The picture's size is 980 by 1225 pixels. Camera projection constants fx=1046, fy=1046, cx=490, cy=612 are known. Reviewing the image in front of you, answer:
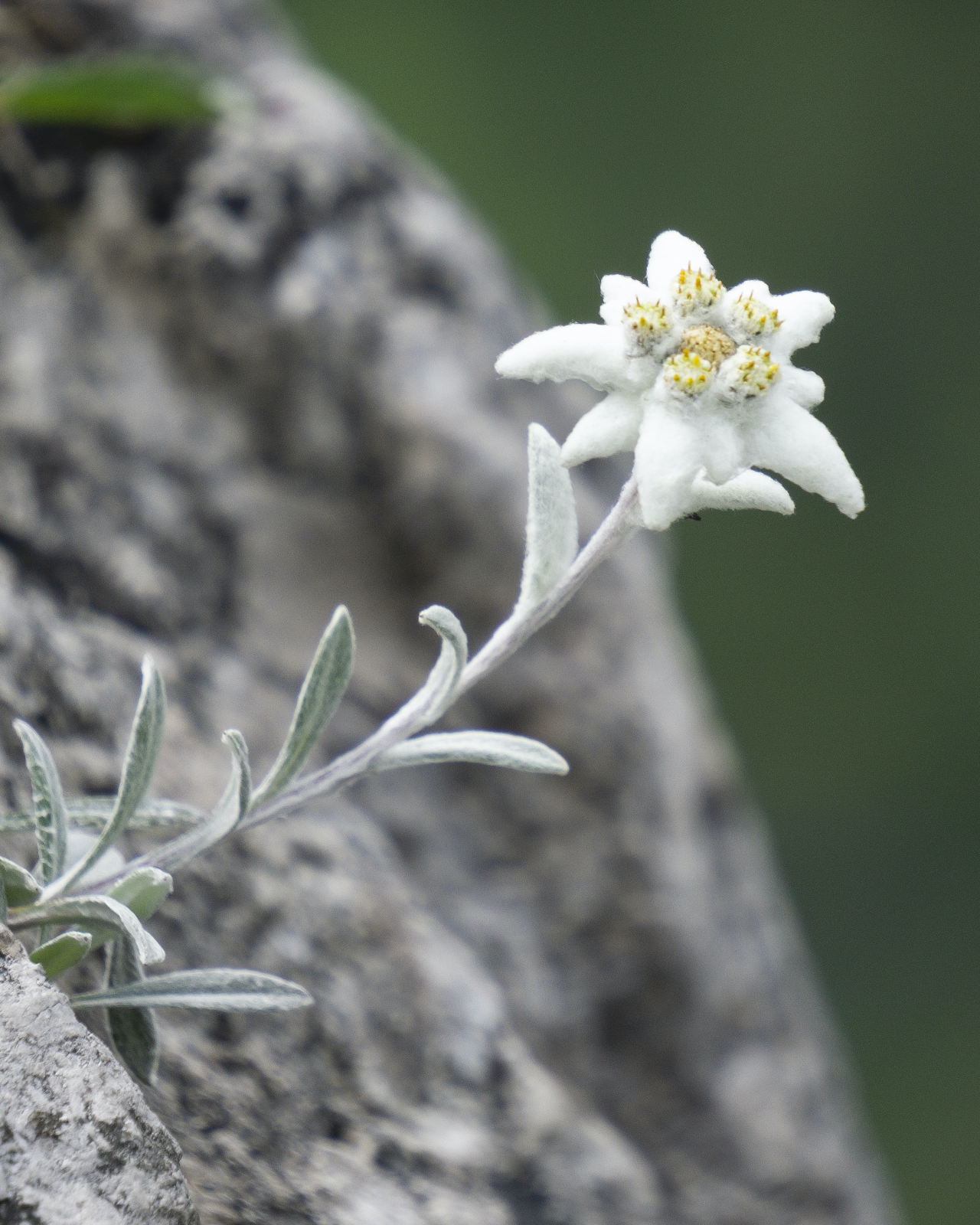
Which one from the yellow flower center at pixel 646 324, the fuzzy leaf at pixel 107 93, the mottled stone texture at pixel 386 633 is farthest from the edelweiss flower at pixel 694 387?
the fuzzy leaf at pixel 107 93

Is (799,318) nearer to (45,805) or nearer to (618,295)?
(618,295)

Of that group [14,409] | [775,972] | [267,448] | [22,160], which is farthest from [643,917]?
[22,160]

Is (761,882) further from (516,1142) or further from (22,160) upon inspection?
(22,160)

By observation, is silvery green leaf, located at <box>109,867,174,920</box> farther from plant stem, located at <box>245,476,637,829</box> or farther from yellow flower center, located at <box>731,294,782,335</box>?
yellow flower center, located at <box>731,294,782,335</box>

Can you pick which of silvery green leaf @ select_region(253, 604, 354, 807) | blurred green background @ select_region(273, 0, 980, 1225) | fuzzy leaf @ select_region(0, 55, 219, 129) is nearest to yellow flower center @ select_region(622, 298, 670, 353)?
silvery green leaf @ select_region(253, 604, 354, 807)

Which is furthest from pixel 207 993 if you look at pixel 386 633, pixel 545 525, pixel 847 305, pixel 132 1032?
pixel 847 305

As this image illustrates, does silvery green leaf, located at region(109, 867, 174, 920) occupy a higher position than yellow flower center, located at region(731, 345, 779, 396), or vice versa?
yellow flower center, located at region(731, 345, 779, 396)
